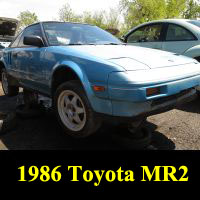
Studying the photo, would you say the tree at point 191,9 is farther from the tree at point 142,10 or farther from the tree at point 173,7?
the tree at point 142,10

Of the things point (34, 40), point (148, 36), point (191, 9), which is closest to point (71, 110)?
point (34, 40)

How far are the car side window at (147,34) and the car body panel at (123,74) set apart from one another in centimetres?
228

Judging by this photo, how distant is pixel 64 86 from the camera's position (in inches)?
113

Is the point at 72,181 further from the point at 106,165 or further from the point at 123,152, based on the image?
the point at 123,152

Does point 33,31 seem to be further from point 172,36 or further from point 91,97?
point 172,36

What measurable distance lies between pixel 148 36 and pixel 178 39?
0.89 metres

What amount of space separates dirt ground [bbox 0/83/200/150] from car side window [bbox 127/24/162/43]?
1962mm

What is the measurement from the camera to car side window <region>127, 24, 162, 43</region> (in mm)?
5205

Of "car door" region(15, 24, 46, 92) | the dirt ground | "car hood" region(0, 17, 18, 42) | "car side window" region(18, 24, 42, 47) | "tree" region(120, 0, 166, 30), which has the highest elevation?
"tree" region(120, 0, 166, 30)

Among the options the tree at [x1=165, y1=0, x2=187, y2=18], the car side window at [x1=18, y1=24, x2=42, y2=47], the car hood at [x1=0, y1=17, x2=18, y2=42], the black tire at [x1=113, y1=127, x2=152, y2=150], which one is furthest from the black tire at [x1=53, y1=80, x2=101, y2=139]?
the tree at [x1=165, y1=0, x2=187, y2=18]

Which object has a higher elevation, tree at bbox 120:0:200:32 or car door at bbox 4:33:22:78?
tree at bbox 120:0:200:32

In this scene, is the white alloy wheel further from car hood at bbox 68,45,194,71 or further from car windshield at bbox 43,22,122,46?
car windshield at bbox 43,22,122,46

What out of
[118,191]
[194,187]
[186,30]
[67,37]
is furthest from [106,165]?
[186,30]

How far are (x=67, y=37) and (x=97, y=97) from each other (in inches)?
57.0
